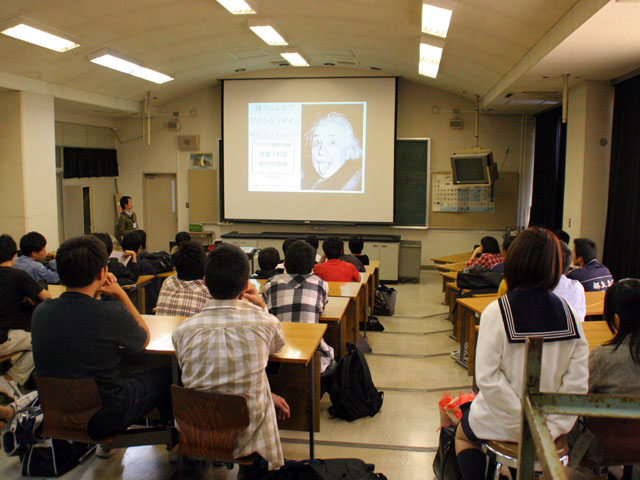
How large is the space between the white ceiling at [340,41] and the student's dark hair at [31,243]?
209cm

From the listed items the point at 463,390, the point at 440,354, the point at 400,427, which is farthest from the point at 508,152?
the point at 400,427

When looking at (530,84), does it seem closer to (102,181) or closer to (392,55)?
(392,55)

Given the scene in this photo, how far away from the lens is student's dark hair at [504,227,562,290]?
1910 mm

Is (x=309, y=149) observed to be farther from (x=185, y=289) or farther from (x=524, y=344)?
(x=524, y=344)

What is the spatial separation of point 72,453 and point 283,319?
4.45 ft

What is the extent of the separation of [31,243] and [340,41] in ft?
14.5

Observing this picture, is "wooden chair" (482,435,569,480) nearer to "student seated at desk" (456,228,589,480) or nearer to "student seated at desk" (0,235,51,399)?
"student seated at desk" (456,228,589,480)

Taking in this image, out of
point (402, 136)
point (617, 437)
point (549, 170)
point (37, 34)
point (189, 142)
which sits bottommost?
point (617, 437)

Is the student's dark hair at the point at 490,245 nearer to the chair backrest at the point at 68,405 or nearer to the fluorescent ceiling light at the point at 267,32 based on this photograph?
the fluorescent ceiling light at the point at 267,32

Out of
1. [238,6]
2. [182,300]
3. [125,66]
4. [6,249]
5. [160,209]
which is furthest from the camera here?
[160,209]

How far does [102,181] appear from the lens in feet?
31.7

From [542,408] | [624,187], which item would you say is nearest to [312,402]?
[542,408]

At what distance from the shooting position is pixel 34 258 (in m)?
4.43

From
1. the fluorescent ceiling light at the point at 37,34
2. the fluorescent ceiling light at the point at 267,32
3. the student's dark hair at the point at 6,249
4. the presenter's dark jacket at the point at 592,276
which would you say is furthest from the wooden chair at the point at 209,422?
the fluorescent ceiling light at the point at 267,32
